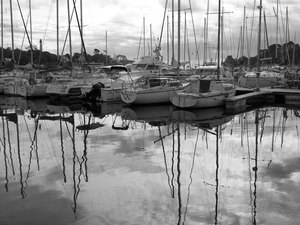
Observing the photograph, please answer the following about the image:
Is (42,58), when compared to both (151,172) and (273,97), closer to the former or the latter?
(273,97)

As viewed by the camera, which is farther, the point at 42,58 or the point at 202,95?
the point at 42,58

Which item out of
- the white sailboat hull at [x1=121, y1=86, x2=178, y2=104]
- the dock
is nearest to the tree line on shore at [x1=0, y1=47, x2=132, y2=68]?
the white sailboat hull at [x1=121, y1=86, x2=178, y2=104]

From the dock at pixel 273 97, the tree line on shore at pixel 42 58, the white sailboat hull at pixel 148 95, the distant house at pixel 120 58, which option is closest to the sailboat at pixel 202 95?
the white sailboat hull at pixel 148 95

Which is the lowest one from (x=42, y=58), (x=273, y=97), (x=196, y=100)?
(x=273, y=97)

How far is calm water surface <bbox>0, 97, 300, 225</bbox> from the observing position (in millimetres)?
6777

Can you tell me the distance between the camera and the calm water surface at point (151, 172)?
22.2 ft

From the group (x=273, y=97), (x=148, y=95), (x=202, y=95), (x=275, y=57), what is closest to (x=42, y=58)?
(x=275, y=57)

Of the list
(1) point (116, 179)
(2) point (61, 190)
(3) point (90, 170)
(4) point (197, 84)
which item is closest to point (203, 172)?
(1) point (116, 179)

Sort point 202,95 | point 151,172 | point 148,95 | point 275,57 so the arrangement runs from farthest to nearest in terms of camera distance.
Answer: point 275,57 → point 148,95 → point 202,95 → point 151,172

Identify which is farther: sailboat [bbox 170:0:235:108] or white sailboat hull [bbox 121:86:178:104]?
white sailboat hull [bbox 121:86:178:104]

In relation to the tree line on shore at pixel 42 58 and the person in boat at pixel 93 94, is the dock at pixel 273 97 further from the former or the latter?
the tree line on shore at pixel 42 58

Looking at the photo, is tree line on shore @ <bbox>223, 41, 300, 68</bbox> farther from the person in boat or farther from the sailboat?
the person in boat

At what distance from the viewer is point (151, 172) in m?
9.38

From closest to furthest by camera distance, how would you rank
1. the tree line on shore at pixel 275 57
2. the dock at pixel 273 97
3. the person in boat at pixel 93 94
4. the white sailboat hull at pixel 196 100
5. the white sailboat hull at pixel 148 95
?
the white sailboat hull at pixel 196 100
the white sailboat hull at pixel 148 95
the dock at pixel 273 97
the person in boat at pixel 93 94
the tree line on shore at pixel 275 57
